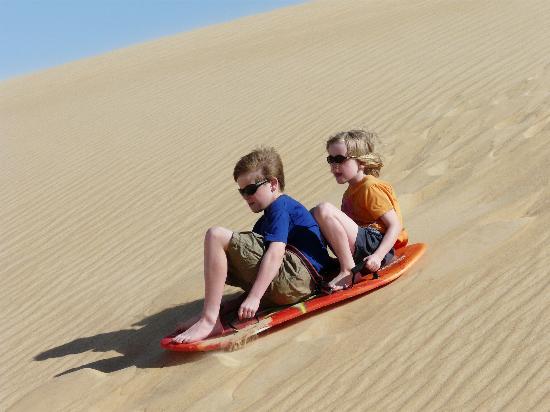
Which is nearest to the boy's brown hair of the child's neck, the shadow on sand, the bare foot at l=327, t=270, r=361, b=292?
the child's neck

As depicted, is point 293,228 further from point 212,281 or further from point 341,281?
point 212,281

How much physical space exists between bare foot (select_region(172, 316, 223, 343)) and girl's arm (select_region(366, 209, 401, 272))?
92 centimetres

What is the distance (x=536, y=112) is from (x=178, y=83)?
7810 mm

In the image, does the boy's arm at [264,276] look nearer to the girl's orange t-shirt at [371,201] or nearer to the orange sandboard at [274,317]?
the orange sandboard at [274,317]

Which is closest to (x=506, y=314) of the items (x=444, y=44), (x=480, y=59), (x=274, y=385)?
(x=274, y=385)

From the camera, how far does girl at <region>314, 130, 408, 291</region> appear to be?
177 inches

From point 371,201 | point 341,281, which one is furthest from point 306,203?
point 341,281

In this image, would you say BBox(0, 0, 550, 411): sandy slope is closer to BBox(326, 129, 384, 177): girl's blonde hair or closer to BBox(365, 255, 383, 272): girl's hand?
BBox(365, 255, 383, 272): girl's hand

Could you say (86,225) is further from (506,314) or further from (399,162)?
(506,314)

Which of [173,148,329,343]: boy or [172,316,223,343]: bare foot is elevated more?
[173,148,329,343]: boy

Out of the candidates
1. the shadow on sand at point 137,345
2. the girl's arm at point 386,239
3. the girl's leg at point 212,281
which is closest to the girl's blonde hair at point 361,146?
the girl's arm at point 386,239

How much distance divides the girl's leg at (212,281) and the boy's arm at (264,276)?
0.16 metres

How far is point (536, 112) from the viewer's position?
25.4 feet

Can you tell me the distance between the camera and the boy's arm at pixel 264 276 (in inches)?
170
